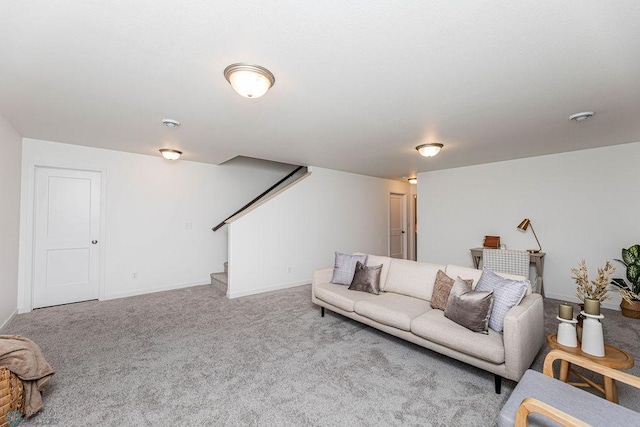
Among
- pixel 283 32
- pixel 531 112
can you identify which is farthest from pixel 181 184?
pixel 531 112

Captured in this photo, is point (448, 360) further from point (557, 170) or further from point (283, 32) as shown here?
point (557, 170)

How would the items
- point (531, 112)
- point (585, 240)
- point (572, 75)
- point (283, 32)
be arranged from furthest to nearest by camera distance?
1. point (585, 240)
2. point (531, 112)
3. point (572, 75)
4. point (283, 32)

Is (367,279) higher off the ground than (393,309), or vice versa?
(367,279)

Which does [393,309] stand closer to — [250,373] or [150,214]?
[250,373]

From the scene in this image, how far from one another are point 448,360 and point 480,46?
7.91ft

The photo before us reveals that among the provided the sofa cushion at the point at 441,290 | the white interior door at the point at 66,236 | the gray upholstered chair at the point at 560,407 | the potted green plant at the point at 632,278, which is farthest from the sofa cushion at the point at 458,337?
the white interior door at the point at 66,236

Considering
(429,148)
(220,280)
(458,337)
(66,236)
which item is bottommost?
(220,280)

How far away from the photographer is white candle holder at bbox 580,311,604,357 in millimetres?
1714

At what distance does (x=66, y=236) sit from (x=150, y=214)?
42.3 inches

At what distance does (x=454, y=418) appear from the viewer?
1.73 m

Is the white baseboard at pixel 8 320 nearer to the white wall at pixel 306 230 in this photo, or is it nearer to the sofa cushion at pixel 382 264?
the white wall at pixel 306 230

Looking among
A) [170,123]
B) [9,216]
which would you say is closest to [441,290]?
[170,123]

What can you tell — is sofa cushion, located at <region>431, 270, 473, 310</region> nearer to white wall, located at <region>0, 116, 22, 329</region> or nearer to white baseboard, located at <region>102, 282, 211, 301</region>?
white baseboard, located at <region>102, 282, 211, 301</region>

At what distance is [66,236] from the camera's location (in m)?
3.94
